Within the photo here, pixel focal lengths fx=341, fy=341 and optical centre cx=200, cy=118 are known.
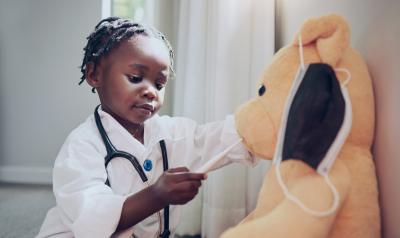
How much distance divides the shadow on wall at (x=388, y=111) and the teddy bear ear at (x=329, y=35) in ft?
0.17

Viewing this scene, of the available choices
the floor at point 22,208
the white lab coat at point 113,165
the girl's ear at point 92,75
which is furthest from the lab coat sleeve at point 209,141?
the floor at point 22,208

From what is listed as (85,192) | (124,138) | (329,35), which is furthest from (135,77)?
(329,35)

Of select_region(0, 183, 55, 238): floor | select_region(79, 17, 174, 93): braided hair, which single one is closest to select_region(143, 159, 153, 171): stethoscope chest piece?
select_region(79, 17, 174, 93): braided hair

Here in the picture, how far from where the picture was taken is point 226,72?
85 centimetres

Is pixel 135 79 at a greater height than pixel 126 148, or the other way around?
pixel 135 79

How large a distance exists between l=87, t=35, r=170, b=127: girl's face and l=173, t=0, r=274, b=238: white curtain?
0.60ft

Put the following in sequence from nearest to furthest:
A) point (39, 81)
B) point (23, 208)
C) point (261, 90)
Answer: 1. point (261, 90)
2. point (23, 208)
3. point (39, 81)

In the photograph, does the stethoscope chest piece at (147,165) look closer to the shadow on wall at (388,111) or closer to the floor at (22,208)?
the shadow on wall at (388,111)

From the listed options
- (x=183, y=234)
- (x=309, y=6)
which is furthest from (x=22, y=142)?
(x=309, y=6)

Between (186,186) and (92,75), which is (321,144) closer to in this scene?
(186,186)

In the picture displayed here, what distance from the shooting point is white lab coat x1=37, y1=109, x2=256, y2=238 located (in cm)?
57

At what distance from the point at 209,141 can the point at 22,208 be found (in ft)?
3.40

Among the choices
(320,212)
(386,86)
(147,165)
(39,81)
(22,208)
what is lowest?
(22,208)

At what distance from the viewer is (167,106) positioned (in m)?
1.18
